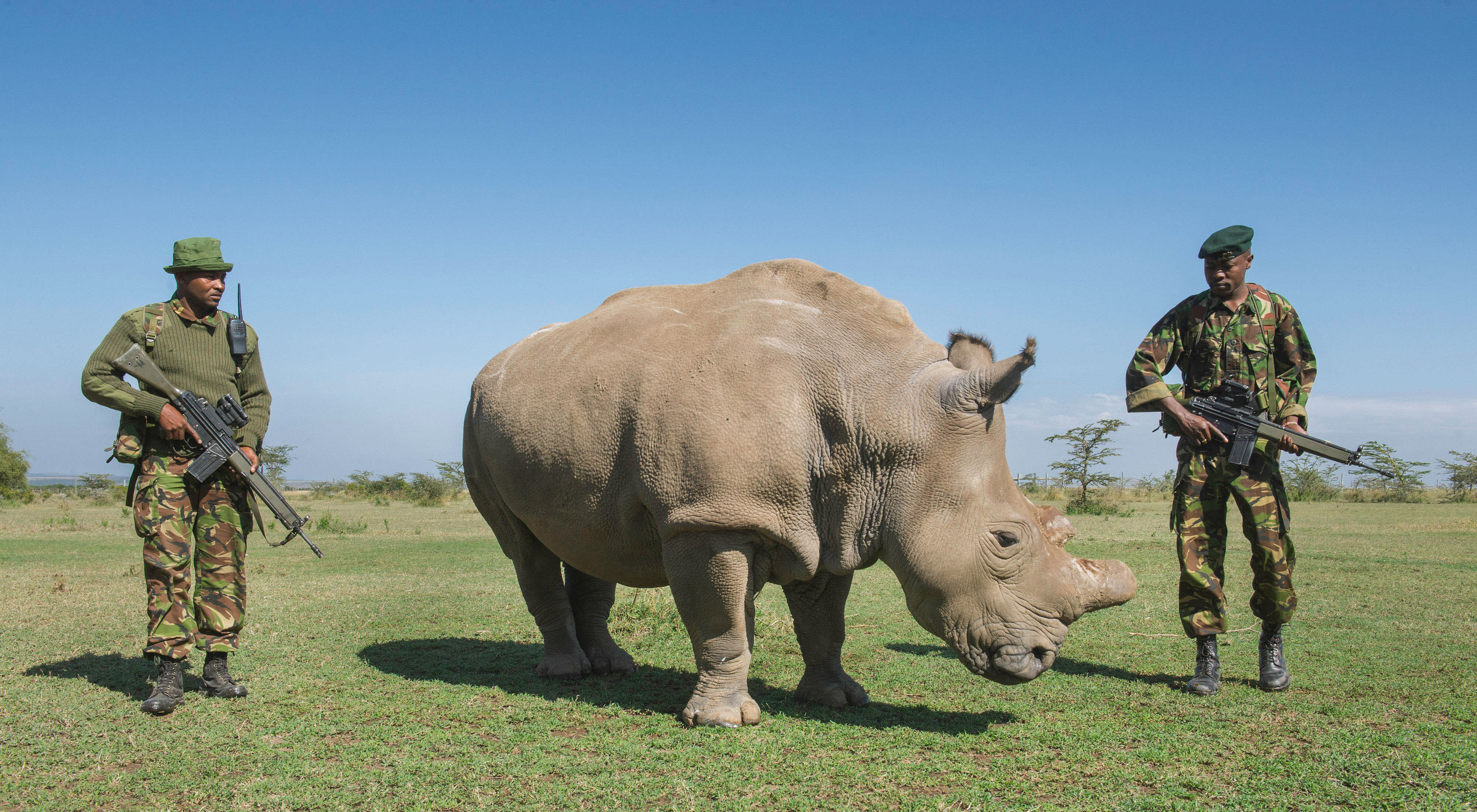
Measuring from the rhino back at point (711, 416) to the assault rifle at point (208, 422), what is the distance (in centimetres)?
145

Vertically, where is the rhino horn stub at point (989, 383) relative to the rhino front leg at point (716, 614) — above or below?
above

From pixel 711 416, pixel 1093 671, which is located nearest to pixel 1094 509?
pixel 1093 671

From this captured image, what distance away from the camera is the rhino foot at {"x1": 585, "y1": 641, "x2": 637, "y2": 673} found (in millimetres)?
6305

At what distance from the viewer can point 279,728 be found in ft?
15.4

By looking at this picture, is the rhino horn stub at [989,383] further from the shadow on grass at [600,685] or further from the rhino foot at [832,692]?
the rhino foot at [832,692]

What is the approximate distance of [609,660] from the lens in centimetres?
633

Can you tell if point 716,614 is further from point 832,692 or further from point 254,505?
point 254,505

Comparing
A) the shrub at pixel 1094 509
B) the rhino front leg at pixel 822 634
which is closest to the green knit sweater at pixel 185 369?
the rhino front leg at pixel 822 634

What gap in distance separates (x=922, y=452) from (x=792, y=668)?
2297mm

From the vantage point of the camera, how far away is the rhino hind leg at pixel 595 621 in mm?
6336

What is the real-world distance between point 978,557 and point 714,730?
5.08 ft

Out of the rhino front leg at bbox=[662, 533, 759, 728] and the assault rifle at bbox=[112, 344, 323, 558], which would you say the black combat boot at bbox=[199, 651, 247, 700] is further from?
the rhino front leg at bbox=[662, 533, 759, 728]

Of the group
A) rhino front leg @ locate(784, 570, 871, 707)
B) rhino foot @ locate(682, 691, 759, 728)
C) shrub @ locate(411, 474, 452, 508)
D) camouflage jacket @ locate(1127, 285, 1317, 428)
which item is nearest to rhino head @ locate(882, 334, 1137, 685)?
rhino front leg @ locate(784, 570, 871, 707)

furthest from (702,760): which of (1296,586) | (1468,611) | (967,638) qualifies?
(1296,586)
